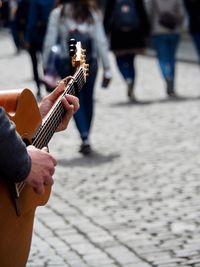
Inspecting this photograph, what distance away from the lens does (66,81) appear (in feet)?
14.7

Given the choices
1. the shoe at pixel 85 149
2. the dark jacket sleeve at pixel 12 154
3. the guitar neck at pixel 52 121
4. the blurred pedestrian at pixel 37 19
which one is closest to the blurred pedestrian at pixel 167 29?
the blurred pedestrian at pixel 37 19

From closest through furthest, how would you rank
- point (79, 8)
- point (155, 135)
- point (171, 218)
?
point (171, 218) → point (79, 8) → point (155, 135)

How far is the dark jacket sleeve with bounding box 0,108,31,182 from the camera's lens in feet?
11.6

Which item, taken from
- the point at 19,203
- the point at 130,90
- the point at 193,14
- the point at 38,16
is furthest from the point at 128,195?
the point at 193,14

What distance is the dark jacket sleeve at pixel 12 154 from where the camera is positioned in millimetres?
3523

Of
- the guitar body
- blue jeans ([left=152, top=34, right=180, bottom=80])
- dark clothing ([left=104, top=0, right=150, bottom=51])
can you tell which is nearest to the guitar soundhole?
the guitar body

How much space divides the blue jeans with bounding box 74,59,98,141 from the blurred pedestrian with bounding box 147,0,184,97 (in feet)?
16.1

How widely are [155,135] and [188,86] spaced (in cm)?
560

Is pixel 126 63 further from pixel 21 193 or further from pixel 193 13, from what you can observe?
pixel 21 193

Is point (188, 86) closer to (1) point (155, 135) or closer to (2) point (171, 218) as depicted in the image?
(1) point (155, 135)

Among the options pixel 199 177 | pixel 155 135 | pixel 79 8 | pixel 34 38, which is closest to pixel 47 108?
pixel 199 177

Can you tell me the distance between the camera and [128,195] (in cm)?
778

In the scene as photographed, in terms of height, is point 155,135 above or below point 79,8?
below

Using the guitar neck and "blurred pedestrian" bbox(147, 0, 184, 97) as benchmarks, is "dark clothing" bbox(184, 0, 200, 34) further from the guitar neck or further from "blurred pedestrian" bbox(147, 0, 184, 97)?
the guitar neck
